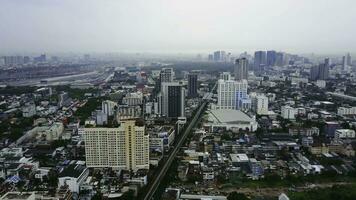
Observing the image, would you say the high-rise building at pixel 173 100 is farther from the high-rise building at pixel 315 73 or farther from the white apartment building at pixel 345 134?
the high-rise building at pixel 315 73

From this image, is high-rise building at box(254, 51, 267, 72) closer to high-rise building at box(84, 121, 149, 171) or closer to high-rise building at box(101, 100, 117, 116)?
high-rise building at box(101, 100, 117, 116)

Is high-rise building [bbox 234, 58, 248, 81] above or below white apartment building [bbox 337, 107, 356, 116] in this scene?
above

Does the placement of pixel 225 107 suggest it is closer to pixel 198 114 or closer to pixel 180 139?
pixel 198 114

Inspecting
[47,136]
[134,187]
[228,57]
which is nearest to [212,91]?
[47,136]

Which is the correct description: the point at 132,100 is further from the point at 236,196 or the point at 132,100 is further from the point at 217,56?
the point at 217,56

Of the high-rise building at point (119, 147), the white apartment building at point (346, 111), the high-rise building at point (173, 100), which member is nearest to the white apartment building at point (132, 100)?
the high-rise building at point (173, 100)

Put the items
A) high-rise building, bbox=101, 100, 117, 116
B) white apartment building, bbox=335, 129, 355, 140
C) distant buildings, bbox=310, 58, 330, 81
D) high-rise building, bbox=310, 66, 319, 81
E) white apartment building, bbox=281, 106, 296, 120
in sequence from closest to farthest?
white apartment building, bbox=335, 129, 355, 140 → high-rise building, bbox=101, 100, 117, 116 → white apartment building, bbox=281, 106, 296, 120 → distant buildings, bbox=310, 58, 330, 81 → high-rise building, bbox=310, 66, 319, 81

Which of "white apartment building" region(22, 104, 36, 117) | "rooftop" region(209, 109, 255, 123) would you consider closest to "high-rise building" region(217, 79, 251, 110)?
"rooftop" region(209, 109, 255, 123)
